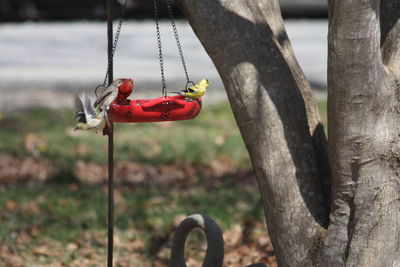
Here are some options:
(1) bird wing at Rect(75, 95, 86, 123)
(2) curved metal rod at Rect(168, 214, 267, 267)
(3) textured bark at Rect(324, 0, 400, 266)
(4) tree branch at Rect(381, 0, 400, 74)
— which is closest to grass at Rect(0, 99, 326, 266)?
(2) curved metal rod at Rect(168, 214, 267, 267)

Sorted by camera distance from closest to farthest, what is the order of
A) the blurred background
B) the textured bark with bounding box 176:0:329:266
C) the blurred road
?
1. the textured bark with bounding box 176:0:329:266
2. the blurred background
3. the blurred road

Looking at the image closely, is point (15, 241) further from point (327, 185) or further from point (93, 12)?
point (93, 12)

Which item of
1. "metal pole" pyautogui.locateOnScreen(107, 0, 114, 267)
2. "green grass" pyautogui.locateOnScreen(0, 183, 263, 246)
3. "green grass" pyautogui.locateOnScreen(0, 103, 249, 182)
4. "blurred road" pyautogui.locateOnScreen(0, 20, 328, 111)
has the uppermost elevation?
"metal pole" pyautogui.locateOnScreen(107, 0, 114, 267)

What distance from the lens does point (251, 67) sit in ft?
11.1

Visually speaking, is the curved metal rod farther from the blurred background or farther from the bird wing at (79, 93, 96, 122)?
the blurred background

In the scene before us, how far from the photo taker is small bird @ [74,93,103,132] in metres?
3.36

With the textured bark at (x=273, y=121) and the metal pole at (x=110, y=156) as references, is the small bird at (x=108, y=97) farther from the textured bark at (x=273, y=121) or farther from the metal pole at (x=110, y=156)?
the textured bark at (x=273, y=121)

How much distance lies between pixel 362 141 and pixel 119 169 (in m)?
4.53

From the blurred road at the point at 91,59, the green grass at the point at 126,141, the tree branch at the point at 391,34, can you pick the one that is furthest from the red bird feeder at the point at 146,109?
the blurred road at the point at 91,59

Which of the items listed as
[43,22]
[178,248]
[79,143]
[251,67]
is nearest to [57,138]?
[79,143]

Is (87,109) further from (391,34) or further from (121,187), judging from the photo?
(121,187)

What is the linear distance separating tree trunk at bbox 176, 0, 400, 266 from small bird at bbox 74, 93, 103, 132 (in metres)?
0.61

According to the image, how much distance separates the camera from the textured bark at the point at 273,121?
339 centimetres

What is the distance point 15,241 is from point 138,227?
38.1 inches
